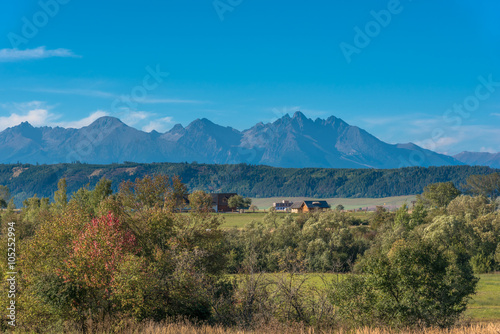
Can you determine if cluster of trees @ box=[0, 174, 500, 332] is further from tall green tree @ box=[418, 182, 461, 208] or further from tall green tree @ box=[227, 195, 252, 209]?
tall green tree @ box=[227, 195, 252, 209]

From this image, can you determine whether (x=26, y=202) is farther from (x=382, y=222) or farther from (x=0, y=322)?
(x=0, y=322)

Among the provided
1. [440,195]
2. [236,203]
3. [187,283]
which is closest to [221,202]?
[236,203]

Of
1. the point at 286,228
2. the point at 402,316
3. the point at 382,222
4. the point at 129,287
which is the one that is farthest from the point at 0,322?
the point at 382,222

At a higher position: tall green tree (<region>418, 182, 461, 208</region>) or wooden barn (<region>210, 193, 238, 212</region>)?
tall green tree (<region>418, 182, 461, 208</region>)

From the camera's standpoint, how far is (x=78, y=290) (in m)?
20.3

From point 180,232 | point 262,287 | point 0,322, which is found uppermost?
point 180,232

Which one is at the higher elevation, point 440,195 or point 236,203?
point 440,195

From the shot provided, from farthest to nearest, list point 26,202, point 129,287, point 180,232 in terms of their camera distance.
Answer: point 26,202 → point 180,232 → point 129,287

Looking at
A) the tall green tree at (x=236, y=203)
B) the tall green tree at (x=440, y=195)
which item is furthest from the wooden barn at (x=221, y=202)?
the tall green tree at (x=440, y=195)

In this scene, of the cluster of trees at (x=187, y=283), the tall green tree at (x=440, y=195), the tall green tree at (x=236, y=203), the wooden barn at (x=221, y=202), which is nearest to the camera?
the cluster of trees at (x=187, y=283)

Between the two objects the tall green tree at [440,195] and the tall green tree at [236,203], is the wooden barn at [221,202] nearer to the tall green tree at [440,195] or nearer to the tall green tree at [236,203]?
the tall green tree at [236,203]

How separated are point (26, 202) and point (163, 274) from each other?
87.5 m

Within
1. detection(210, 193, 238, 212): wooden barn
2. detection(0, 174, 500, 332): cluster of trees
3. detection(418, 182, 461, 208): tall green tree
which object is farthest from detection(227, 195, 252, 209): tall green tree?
detection(0, 174, 500, 332): cluster of trees

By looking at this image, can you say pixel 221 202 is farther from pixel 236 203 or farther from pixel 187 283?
pixel 187 283
